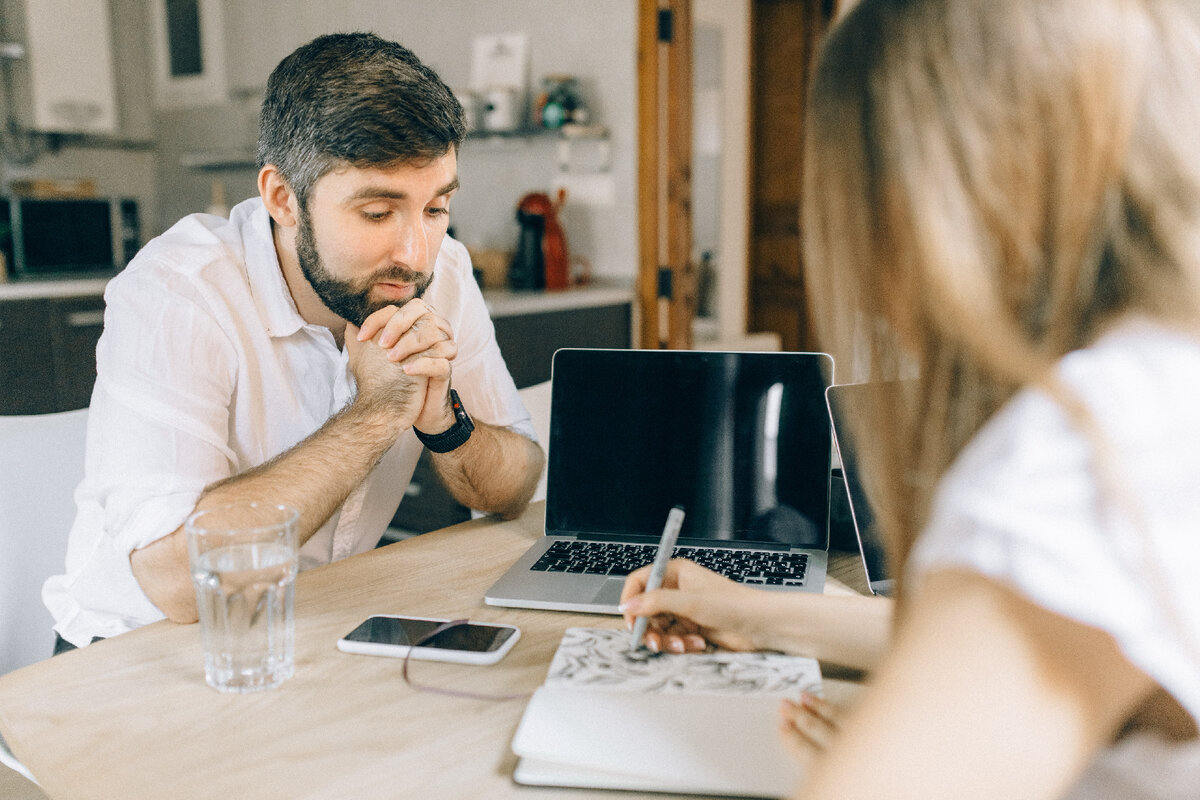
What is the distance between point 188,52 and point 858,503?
431 centimetres

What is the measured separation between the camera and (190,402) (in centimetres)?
121

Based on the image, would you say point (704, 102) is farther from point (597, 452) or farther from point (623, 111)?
point (597, 452)

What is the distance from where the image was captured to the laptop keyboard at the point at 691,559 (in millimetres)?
1093

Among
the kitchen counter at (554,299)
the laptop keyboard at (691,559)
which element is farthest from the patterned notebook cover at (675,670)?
the kitchen counter at (554,299)

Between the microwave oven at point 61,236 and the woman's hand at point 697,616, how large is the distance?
327 centimetres

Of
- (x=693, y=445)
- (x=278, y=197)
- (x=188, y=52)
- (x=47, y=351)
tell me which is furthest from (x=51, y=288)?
(x=693, y=445)

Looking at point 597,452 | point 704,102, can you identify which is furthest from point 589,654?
point 704,102

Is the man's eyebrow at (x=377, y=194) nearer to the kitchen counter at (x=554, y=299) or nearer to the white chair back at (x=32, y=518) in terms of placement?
the white chair back at (x=32, y=518)

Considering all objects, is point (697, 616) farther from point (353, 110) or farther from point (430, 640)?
point (353, 110)

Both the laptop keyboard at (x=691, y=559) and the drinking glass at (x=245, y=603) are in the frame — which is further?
the laptop keyboard at (x=691, y=559)

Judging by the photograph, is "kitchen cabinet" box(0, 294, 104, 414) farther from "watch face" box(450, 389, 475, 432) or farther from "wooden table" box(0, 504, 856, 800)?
"wooden table" box(0, 504, 856, 800)

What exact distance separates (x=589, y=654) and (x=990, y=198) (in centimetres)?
54

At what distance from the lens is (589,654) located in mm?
861

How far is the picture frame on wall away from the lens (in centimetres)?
429
